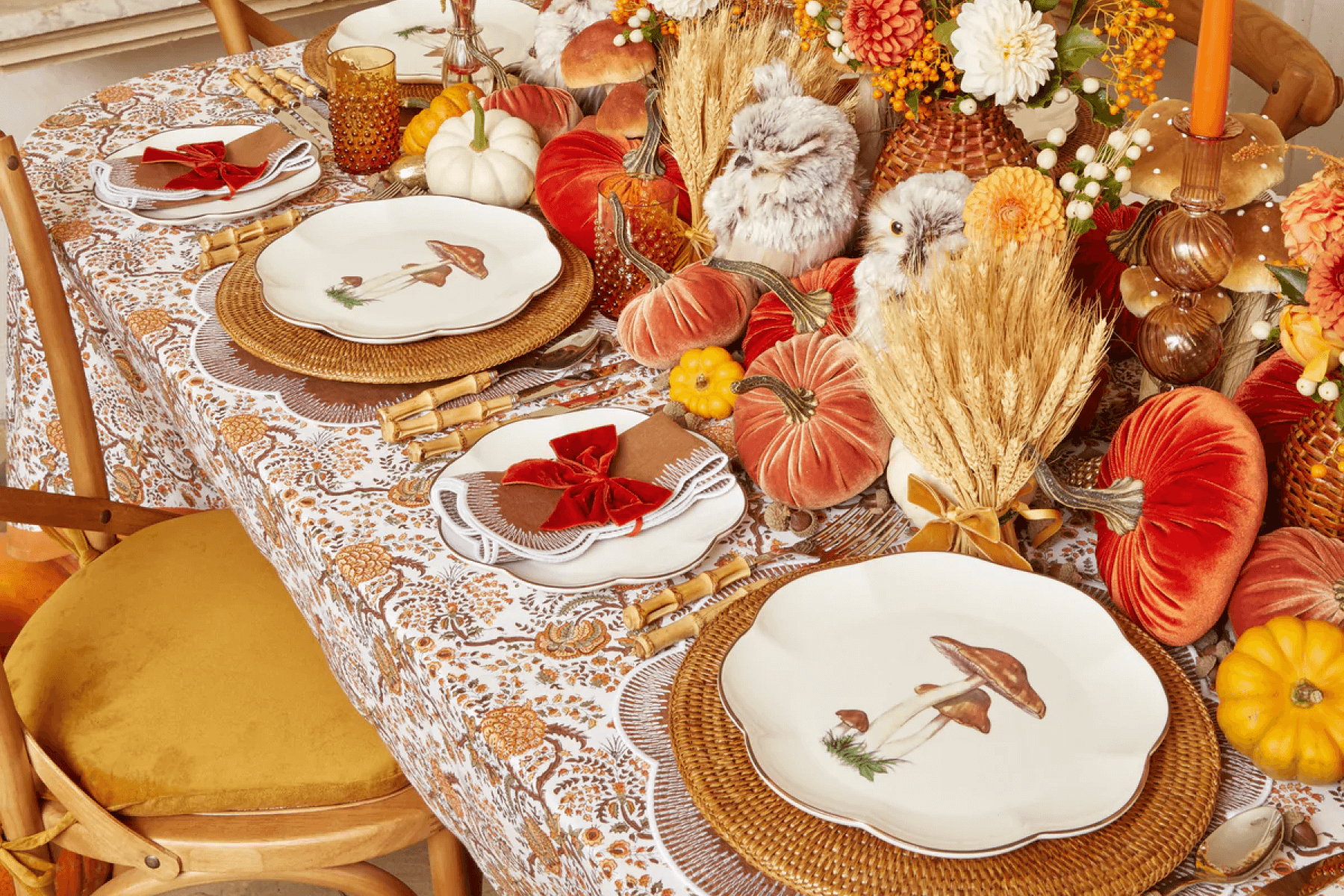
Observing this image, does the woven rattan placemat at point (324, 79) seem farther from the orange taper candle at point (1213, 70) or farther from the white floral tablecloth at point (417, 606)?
the orange taper candle at point (1213, 70)

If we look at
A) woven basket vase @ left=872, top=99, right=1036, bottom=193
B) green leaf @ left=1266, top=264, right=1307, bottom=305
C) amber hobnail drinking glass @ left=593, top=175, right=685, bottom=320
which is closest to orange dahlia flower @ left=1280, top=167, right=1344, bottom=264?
green leaf @ left=1266, top=264, right=1307, bottom=305

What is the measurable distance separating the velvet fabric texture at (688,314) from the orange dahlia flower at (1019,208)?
0.27 m

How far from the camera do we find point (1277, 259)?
852mm

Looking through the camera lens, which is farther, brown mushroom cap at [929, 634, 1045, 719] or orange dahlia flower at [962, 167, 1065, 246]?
orange dahlia flower at [962, 167, 1065, 246]

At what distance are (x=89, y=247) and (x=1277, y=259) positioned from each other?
49.5 inches

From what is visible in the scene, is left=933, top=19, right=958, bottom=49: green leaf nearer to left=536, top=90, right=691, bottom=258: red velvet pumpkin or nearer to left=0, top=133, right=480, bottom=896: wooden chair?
left=536, top=90, right=691, bottom=258: red velvet pumpkin

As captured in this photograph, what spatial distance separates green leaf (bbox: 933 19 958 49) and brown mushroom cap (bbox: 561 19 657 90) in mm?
445

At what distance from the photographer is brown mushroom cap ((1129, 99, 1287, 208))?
841 millimetres

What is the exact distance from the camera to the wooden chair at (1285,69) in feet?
4.74

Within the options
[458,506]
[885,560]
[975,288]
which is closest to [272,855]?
[458,506]

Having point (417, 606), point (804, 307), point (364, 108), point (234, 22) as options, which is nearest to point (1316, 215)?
point (804, 307)

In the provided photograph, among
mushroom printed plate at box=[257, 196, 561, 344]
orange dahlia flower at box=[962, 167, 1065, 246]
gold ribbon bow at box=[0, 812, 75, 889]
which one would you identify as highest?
orange dahlia flower at box=[962, 167, 1065, 246]

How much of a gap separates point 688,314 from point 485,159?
0.45 metres

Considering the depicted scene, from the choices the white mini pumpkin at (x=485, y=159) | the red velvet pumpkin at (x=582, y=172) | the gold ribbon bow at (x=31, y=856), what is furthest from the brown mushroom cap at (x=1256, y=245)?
the gold ribbon bow at (x=31, y=856)
